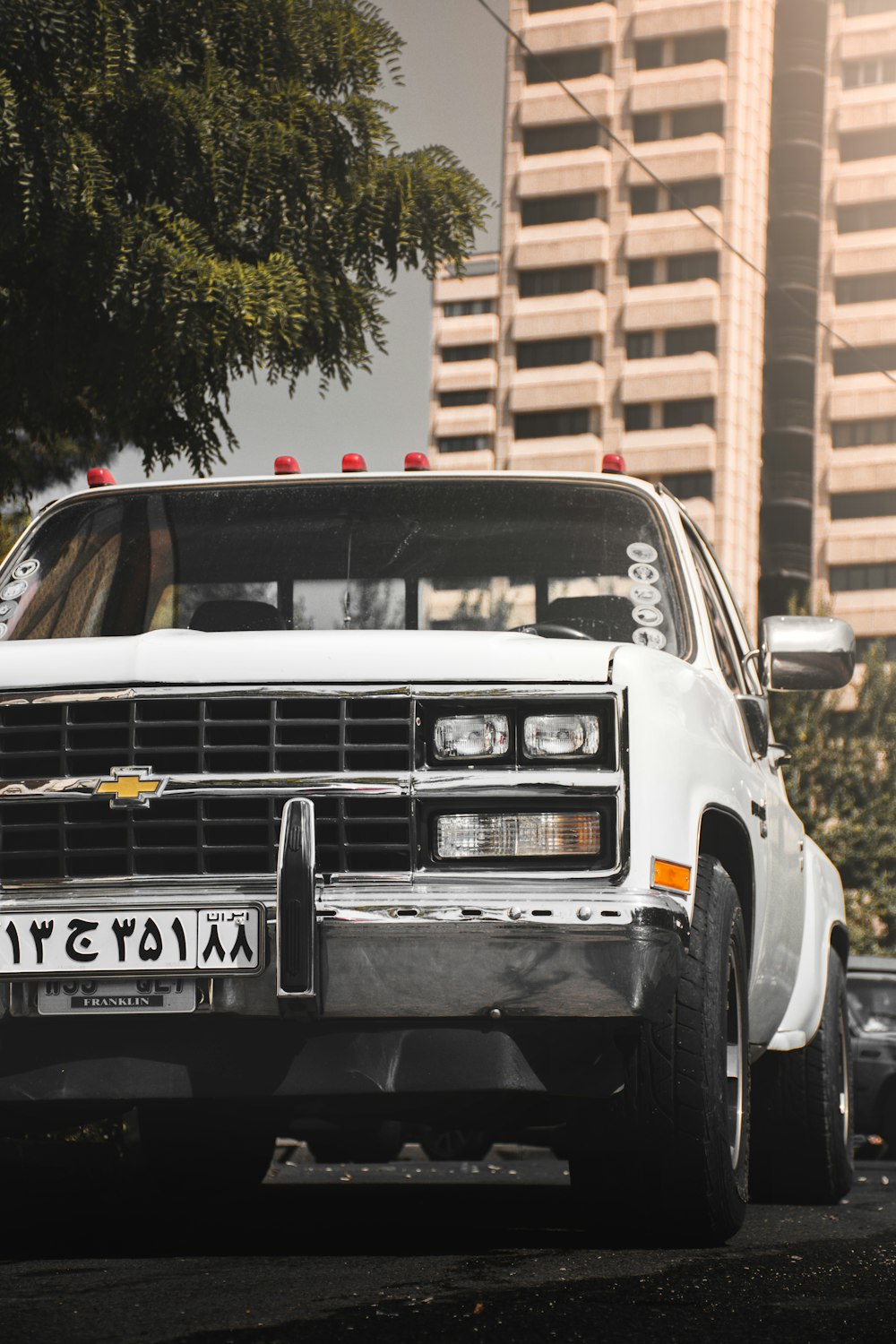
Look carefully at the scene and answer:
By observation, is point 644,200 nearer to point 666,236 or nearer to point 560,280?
point 666,236

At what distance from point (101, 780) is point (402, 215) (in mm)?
7592

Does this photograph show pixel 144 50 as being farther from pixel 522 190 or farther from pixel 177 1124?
pixel 522 190

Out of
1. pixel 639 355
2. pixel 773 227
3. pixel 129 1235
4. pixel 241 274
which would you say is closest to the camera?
pixel 129 1235

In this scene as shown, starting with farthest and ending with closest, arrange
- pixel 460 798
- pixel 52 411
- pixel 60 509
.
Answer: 1. pixel 52 411
2. pixel 60 509
3. pixel 460 798

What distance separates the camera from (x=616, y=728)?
490 cm

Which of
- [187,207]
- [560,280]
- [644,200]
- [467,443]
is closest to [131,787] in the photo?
[187,207]

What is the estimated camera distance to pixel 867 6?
82.0 meters

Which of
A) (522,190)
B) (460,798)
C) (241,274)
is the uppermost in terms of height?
(522,190)

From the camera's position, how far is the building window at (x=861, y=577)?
78.6 m

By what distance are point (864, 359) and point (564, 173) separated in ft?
46.0

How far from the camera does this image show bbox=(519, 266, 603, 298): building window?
279ft

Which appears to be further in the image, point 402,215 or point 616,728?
point 402,215

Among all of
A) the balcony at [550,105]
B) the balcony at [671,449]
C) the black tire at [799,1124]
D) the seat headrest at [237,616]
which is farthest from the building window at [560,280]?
the seat headrest at [237,616]

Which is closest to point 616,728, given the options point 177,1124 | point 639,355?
point 177,1124
